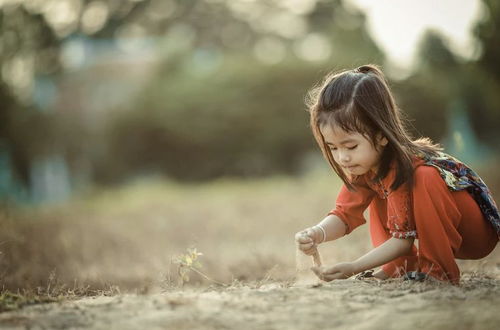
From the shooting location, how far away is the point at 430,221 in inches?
101

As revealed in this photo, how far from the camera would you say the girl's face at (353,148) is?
2666 mm

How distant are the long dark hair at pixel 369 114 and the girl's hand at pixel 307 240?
0.43m

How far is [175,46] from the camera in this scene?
1988 centimetres

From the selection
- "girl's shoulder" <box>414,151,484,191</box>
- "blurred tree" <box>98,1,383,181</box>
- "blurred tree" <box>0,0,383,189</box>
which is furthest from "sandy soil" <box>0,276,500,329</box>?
"blurred tree" <box>98,1,383,181</box>

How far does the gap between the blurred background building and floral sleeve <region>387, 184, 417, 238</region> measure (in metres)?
11.2

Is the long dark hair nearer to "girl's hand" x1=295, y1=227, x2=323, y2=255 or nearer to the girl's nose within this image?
the girl's nose

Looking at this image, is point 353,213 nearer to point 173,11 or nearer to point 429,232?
point 429,232

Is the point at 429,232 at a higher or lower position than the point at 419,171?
lower

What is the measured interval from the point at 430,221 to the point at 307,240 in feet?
1.96

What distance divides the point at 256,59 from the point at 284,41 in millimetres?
5451

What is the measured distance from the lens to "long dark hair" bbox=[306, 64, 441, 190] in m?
2.65

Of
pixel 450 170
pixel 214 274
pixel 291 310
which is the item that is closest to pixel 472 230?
pixel 450 170

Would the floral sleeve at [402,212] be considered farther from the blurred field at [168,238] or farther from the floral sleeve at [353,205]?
Result: the blurred field at [168,238]

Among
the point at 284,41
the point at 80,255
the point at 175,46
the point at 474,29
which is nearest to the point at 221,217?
the point at 80,255
